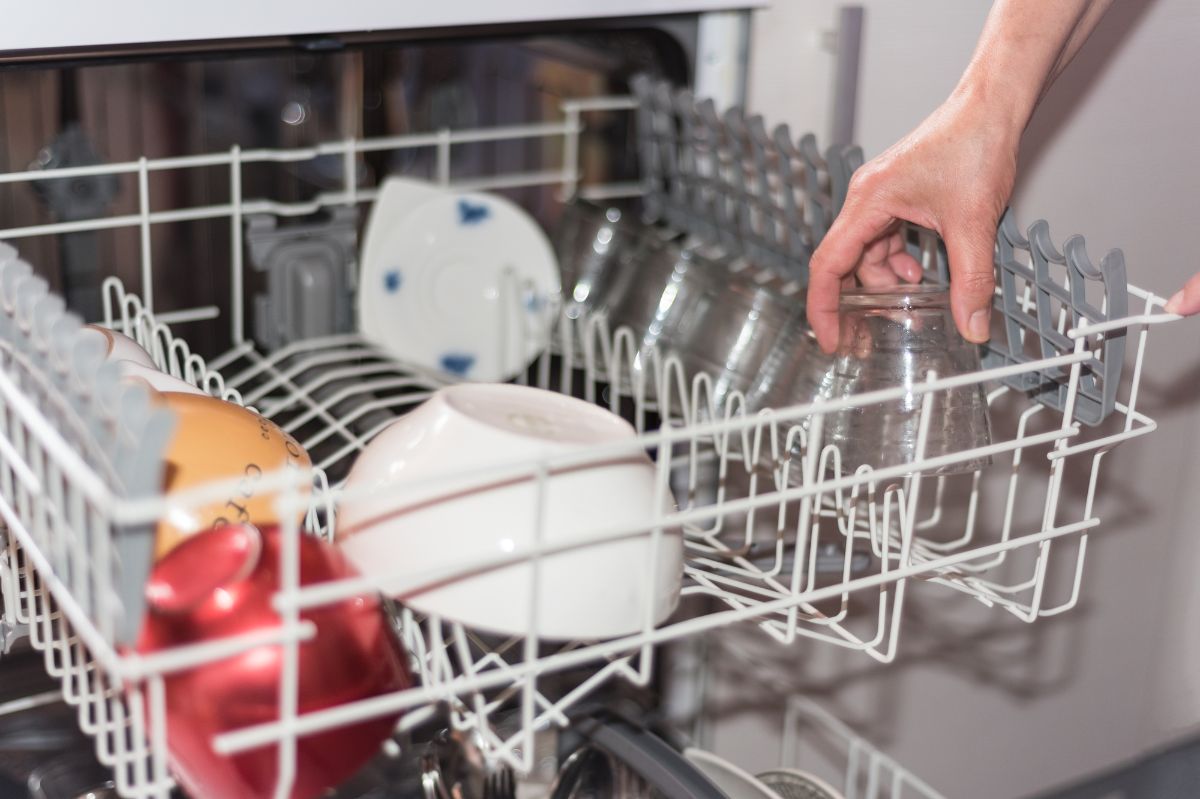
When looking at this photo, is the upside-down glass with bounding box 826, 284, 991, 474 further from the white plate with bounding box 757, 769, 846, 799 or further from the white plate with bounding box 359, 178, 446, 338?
the white plate with bounding box 359, 178, 446, 338

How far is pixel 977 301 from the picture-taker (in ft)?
2.38

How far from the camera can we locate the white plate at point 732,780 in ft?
2.84

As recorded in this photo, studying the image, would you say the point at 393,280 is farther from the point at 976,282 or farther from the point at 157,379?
the point at 976,282

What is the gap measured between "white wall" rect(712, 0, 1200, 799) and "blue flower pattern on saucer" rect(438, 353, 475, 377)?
0.30 m

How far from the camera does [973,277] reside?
722 millimetres

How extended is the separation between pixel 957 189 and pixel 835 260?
0.27 ft

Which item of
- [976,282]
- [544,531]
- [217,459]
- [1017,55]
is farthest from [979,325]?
[217,459]

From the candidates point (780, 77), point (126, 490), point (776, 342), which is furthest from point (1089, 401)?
point (126, 490)

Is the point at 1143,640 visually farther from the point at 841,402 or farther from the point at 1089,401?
the point at 841,402

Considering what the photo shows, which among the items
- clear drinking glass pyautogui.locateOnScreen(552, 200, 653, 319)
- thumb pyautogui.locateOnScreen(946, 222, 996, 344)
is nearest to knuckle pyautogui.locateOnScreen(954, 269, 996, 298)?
thumb pyautogui.locateOnScreen(946, 222, 996, 344)

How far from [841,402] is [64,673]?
1.23ft

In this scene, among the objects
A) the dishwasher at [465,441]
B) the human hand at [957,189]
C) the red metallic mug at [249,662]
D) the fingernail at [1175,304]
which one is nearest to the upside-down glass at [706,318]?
the dishwasher at [465,441]

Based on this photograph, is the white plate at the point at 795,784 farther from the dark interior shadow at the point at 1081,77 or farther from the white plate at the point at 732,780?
the dark interior shadow at the point at 1081,77

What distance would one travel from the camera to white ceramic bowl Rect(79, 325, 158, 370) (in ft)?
2.36
